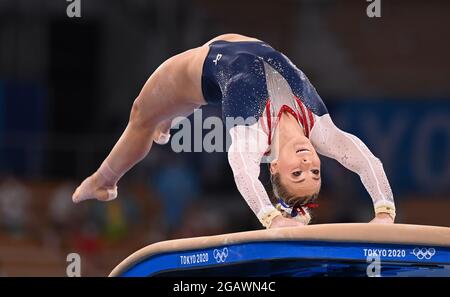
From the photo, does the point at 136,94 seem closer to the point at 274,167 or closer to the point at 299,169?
the point at 274,167

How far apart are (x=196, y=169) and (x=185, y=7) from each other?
7.07 feet

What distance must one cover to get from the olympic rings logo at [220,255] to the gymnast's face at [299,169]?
1.43 ft

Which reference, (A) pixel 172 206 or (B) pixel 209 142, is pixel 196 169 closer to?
(A) pixel 172 206

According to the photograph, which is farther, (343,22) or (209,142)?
(343,22)

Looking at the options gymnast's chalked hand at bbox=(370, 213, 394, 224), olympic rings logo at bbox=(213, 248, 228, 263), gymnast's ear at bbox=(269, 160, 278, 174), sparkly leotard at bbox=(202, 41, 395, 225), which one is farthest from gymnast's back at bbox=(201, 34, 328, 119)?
olympic rings logo at bbox=(213, 248, 228, 263)

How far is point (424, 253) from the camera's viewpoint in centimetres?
308

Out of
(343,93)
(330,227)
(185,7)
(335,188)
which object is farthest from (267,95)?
(185,7)

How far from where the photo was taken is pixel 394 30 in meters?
9.73

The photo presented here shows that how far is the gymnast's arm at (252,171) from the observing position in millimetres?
3335

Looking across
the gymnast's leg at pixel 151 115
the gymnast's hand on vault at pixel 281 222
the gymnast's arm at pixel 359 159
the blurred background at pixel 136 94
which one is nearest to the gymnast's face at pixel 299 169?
the gymnast's hand on vault at pixel 281 222

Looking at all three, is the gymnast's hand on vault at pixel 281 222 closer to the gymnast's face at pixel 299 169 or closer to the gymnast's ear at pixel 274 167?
the gymnast's face at pixel 299 169

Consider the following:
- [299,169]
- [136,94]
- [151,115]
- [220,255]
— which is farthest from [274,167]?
[136,94]

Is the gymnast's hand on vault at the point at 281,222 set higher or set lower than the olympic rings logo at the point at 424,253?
higher
